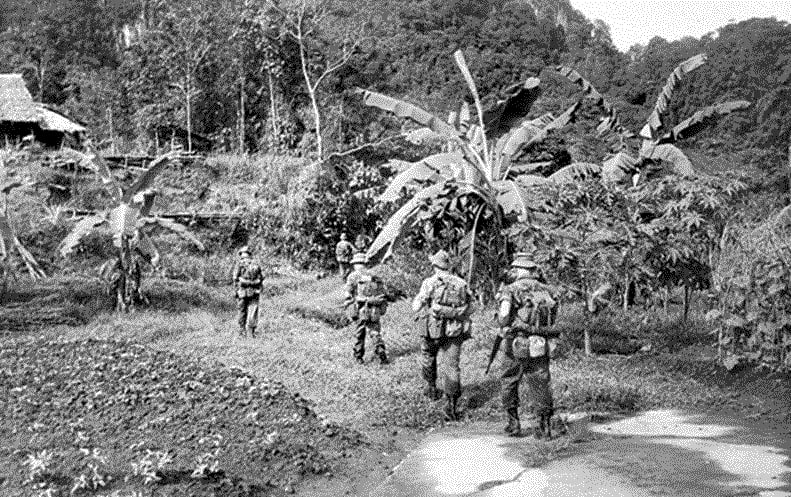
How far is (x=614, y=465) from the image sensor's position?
728 cm

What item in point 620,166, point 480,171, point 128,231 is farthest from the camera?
point 620,166

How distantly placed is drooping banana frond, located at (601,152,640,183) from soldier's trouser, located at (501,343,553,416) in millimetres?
8123

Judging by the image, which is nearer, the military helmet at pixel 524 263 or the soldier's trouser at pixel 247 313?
the military helmet at pixel 524 263

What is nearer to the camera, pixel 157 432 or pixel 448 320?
pixel 157 432

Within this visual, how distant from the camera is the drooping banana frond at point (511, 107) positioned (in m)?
15.2

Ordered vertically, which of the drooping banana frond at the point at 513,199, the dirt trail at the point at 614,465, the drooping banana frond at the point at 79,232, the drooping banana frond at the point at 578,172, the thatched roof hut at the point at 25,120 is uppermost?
the thatched roof hut at the point at 25,120

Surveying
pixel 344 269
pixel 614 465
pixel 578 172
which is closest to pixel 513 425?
pixel 614 465

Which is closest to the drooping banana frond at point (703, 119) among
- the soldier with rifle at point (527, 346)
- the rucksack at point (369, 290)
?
the rucksack at point (369, 290)

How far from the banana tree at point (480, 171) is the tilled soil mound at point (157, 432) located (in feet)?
17.6

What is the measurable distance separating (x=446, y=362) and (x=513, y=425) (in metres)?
1.22

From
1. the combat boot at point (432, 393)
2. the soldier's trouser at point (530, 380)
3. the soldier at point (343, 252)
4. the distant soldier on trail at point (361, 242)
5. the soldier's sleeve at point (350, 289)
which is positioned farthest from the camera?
the distant soldier on trail at point (361, 242)

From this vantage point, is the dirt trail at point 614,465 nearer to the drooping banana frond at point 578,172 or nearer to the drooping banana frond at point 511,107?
the drooping banana frond at point 578,172

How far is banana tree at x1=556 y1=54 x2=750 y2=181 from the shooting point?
1652cm

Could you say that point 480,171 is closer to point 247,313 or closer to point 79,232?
point 247,313
